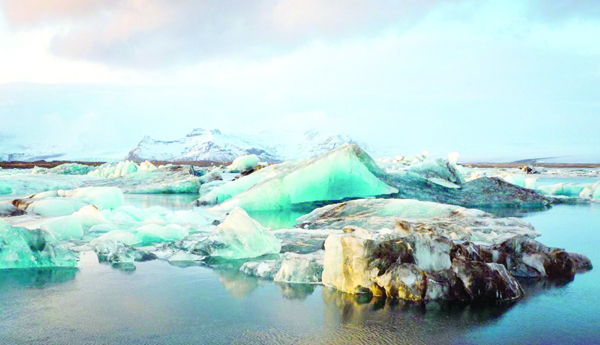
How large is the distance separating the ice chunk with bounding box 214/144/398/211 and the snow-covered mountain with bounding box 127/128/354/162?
15855 cm

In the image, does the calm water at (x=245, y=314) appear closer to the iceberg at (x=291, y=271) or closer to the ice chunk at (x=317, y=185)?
the iceberg at (x=291, y=271)

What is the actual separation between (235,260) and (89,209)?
3.58 m

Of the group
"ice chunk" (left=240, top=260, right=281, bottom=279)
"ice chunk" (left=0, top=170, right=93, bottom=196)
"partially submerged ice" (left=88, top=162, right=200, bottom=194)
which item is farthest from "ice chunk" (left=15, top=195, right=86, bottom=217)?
"partially submerged ice" (left=88, top=162, right=200, bottom=194)

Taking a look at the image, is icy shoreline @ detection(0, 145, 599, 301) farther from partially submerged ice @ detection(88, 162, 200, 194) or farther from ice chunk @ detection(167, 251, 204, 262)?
partially submerged ice @ detection(88, 162, 200, 194)

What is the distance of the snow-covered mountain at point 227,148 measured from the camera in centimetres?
17512

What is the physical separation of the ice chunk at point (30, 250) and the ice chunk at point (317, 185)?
20.0ft

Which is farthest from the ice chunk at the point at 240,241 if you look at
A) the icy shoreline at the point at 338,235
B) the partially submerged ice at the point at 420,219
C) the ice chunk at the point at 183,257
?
the partially submerged ice at the point at 420,219

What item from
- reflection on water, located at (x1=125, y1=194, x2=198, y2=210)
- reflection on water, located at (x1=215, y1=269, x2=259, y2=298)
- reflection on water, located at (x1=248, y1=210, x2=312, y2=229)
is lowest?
reflection on water, located at (x1=125, y1=194, x2=198, y2=210)

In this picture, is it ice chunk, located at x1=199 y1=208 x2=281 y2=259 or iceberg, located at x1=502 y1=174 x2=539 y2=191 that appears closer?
ice chunk, located at x1=199 y1=208 x2=281 y2=259

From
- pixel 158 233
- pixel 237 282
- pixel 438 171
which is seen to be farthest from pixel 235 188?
pixel 237 282

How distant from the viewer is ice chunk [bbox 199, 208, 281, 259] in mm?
5730

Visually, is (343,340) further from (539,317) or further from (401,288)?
(539,317)

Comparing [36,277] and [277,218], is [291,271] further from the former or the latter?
[277,218]

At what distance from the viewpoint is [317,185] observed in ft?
38.9
